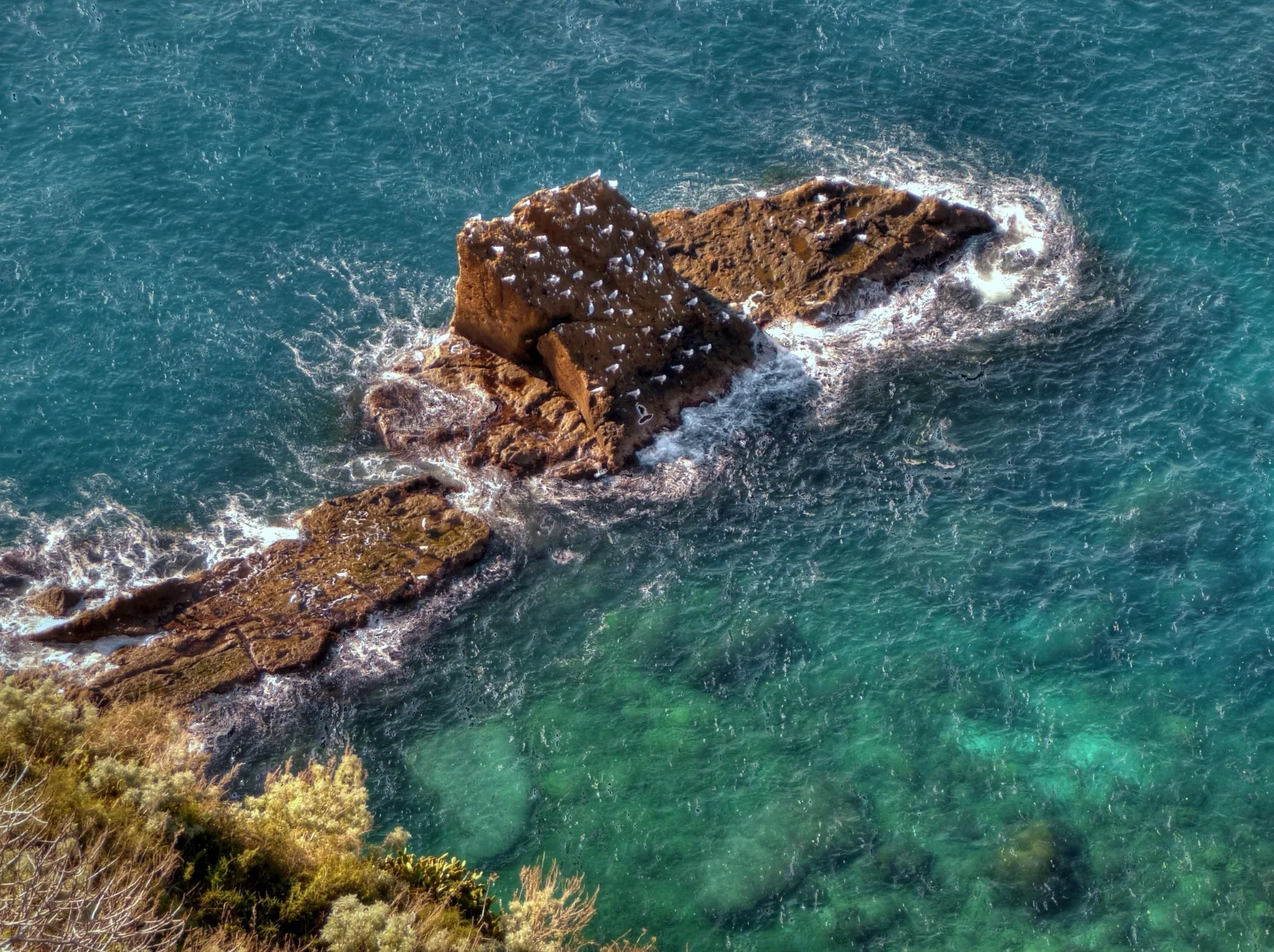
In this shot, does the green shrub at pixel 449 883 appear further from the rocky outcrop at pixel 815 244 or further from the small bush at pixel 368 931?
the rocky outcrop at pixel 815 244

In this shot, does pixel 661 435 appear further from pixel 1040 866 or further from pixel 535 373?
pixel 1040 866

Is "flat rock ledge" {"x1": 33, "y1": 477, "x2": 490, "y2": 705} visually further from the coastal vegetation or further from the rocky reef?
the coastal vegetation

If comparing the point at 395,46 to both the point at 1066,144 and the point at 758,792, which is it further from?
the point at 758,792

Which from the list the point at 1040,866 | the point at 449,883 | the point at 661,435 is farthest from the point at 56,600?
the point at 1040,866

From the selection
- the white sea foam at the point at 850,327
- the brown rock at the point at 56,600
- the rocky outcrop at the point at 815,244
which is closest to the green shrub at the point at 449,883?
the white sea foam at the point at 850,327

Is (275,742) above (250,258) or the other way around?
the other way around

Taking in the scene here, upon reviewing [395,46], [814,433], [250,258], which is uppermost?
[395,46]

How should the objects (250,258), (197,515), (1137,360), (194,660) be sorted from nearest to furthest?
(194,660)
(197,515)
(1137,360)
(250,258)

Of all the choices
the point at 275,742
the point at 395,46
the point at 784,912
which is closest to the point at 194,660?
the point at 275,742

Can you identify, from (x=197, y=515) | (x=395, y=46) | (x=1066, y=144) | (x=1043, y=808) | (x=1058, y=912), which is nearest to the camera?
(x=1058, y=912)
